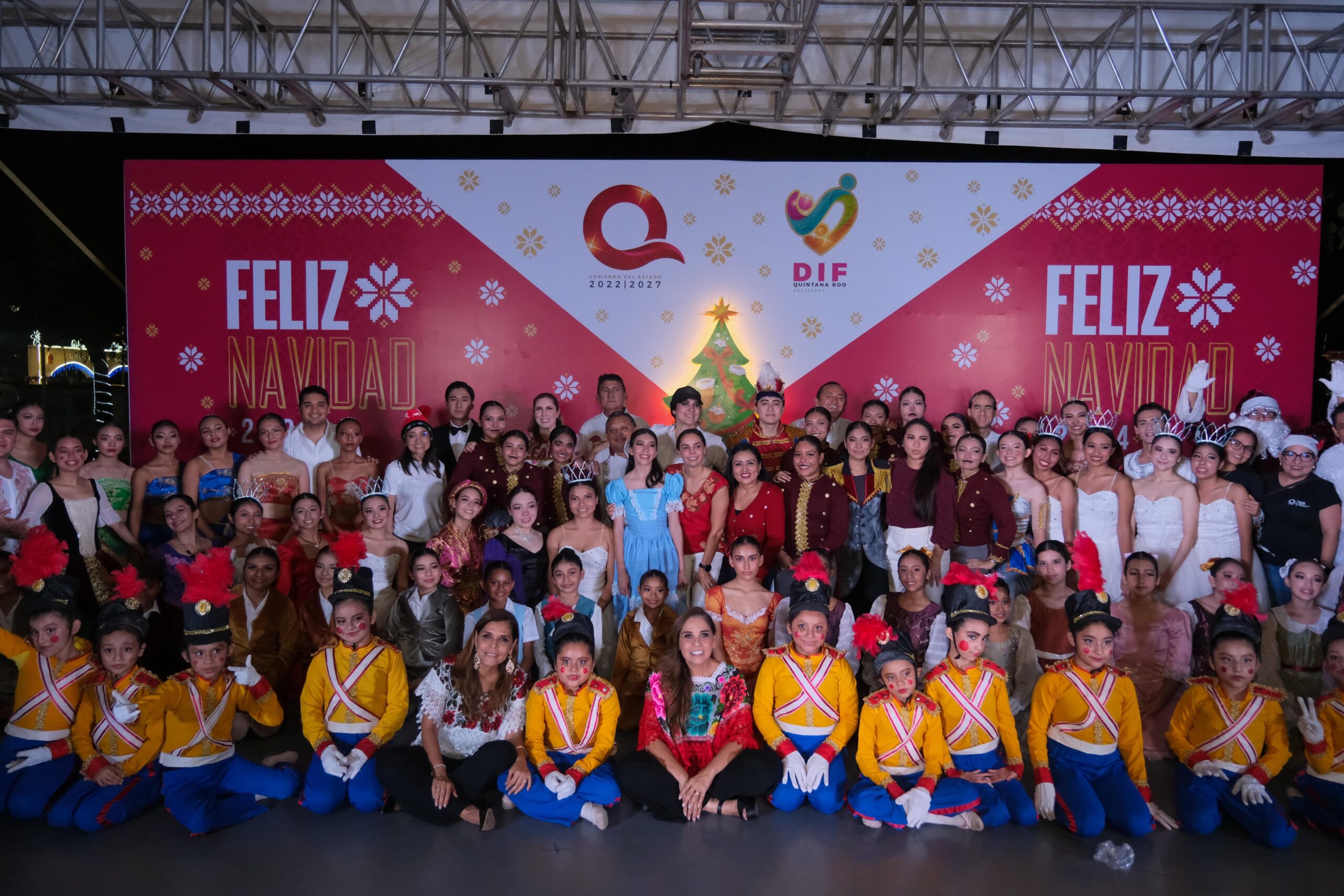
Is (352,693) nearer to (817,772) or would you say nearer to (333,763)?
(333,763)

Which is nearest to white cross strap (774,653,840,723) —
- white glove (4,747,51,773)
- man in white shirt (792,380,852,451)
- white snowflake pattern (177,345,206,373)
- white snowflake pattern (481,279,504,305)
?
man in white shirt (792,380,852,451)

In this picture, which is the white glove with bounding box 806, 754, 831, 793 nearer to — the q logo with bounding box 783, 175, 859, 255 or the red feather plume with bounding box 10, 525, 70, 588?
the red feather plume with bounding box 10, 525, 70, 588

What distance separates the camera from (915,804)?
316 cm

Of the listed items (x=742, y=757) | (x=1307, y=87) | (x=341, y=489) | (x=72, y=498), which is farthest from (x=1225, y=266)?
(x=72, y=498)

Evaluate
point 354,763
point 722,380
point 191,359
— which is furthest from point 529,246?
point 354,763

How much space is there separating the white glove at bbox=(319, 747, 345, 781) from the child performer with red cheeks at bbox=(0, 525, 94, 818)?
1.04 meters

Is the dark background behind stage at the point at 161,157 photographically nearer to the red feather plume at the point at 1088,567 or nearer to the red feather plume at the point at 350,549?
the red feather plume at the point at 350,549

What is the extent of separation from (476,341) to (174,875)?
13.5ft

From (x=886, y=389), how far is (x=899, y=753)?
138 inches

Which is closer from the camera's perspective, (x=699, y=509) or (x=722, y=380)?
(x=699, y=509)

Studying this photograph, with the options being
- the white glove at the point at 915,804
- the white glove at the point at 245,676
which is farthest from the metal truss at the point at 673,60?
the white glove at the point at 915,804

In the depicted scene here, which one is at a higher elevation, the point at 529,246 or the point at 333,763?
the point at 529,246

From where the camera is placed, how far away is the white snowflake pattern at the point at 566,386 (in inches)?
249

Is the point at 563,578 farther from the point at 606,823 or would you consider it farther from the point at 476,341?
the point at 476,341
